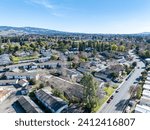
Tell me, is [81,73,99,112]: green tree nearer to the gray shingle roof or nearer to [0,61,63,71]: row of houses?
the gray shingle roof

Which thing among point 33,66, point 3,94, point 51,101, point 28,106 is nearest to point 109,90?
point 51,101

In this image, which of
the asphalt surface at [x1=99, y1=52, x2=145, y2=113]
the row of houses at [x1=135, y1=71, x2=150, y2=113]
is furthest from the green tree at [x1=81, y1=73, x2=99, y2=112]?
the row of houses at [x1=135, y1=71, x2=150, y2=113]

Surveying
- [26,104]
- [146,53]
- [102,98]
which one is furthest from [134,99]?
[146,53]

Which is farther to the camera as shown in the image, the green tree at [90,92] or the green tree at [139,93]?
the green tree at [139,93]

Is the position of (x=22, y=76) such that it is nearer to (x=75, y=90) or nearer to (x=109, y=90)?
(x=75, y=90)

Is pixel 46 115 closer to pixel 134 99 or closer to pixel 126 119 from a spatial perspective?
pixel 126 119

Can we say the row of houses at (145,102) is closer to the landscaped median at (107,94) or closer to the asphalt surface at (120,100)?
the asphalt surface at (120,100)

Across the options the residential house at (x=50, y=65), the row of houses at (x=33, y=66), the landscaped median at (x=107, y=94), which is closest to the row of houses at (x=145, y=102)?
the landscaped median at (x=107, y=94)

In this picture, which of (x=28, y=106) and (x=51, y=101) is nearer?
(x=28, y=106)

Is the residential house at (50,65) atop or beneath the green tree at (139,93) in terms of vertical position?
beneath
